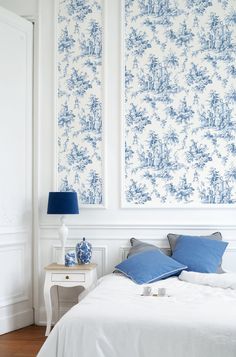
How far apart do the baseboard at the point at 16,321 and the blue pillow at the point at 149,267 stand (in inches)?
47.7

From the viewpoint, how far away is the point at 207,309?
2750 millimetres

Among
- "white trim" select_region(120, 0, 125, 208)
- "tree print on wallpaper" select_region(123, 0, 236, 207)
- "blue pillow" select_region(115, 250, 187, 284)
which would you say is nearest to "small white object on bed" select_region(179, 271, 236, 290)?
"blue pillow" select_region(115, 250, 187, 284)

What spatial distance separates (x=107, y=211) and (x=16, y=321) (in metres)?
1.36

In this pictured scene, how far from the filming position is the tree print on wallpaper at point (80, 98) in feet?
15.3

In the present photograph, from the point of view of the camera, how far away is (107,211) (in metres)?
4.63

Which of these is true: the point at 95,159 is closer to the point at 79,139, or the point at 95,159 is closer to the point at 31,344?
the point at 79,139

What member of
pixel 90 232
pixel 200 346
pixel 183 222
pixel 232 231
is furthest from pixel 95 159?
pixel 200 346

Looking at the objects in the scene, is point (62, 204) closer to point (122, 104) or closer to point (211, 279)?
point (122, 104)

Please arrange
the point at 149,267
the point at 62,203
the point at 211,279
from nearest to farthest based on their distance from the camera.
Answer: the point at 211,279 → the point at 149,267 → the point at 62,203

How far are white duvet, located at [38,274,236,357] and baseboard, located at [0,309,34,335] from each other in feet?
5.95

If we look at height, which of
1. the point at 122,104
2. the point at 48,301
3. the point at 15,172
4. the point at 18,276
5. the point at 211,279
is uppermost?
the point at 122,104

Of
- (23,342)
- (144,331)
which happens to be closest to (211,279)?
(144,331)

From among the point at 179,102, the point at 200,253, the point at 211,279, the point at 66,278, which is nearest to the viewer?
the point at 211,279

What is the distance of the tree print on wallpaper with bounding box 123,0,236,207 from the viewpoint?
4531 mm
